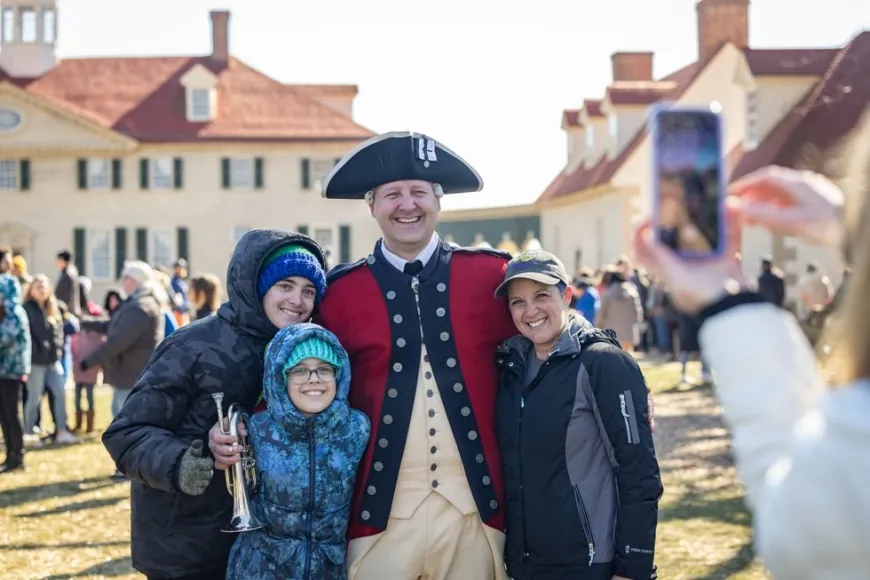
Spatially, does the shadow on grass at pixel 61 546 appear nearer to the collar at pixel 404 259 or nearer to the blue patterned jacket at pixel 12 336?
the blue patterned jacket at pixel 12 336

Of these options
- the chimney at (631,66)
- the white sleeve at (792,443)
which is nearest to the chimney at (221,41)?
the chimney at (631,66)

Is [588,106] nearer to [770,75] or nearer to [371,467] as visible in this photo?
[770,75]

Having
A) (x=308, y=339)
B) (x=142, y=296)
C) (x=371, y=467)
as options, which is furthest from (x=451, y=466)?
(x=142, y=296)

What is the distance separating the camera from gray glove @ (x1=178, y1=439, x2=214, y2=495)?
3791 millimetres

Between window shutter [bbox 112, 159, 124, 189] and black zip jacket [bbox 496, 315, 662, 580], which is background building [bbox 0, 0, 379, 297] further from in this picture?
black zip jacket [bbox 496, 315, 662, 580]

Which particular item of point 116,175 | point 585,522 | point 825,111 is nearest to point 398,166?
point 585,522

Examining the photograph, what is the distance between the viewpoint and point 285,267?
13.4 ft

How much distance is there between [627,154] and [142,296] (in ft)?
82.3

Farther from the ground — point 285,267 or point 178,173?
point 178,173

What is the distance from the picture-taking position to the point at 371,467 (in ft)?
13.1

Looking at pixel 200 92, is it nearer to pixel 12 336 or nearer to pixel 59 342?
pixel 59 342

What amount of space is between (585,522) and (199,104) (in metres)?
39.7

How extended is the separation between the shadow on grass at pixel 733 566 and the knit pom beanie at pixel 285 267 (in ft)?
13.5

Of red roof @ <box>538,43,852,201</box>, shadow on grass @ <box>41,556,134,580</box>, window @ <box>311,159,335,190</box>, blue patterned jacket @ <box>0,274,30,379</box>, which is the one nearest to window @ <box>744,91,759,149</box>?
red roof @ <box>538,43,852,201</box>
